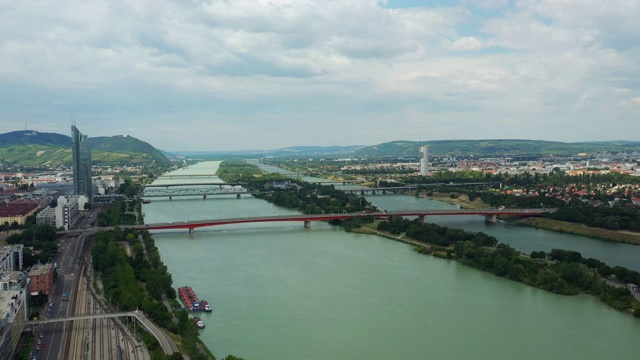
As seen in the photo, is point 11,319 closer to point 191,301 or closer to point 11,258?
point 191,301

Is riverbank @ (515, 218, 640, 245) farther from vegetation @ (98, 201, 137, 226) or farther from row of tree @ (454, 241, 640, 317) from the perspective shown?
vegetation @ (98, 201, 137, 226)

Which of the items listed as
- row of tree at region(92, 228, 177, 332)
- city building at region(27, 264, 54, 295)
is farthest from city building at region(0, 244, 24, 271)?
row of tree at region(92, 228, 177, 332)

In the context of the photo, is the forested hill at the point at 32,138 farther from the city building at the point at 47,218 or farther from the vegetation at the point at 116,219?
the city building at the point at 47,218

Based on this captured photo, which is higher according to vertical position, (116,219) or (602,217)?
(602,217)

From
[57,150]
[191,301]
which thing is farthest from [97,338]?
[57,150]

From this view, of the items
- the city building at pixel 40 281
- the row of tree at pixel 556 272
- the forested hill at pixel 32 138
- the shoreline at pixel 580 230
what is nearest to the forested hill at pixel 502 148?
the forested hill at pixel 32 138

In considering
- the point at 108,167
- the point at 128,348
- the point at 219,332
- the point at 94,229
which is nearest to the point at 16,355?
the point at 128,348
